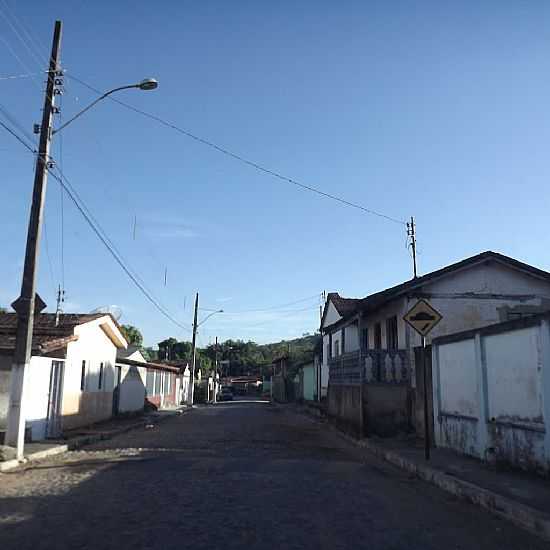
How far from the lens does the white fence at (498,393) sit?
9133 mm

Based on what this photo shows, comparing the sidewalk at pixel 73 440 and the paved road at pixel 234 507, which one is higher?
the sidewalk at pixel 73 440

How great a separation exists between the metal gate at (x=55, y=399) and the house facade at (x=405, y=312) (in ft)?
29.7

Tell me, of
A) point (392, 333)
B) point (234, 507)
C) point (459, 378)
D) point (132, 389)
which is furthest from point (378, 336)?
point (234, 507)

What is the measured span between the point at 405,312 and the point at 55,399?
11.1 m

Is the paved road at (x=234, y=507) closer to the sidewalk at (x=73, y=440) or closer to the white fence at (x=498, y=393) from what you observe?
the sidewalk at (x=73, y=440)

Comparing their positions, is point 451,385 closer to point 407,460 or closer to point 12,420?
point 407,460

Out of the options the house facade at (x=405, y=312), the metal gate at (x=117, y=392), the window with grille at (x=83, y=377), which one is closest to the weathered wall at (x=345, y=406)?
the house facade at (x=405, y=312)

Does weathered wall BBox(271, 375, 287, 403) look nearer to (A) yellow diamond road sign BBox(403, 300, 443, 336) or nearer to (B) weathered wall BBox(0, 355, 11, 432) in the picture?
(B) weathered wall BBox(0, 355, 11, 432)

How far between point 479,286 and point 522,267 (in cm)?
151

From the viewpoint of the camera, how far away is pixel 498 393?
417 inches

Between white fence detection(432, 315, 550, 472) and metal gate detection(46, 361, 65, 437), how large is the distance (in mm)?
10991

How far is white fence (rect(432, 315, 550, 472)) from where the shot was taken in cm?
913

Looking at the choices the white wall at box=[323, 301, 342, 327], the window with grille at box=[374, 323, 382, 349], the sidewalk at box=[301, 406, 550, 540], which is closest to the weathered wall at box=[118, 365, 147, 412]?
the white wall at box=[323, 301, 342, 327]

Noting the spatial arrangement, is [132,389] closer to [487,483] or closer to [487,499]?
[487,483]
